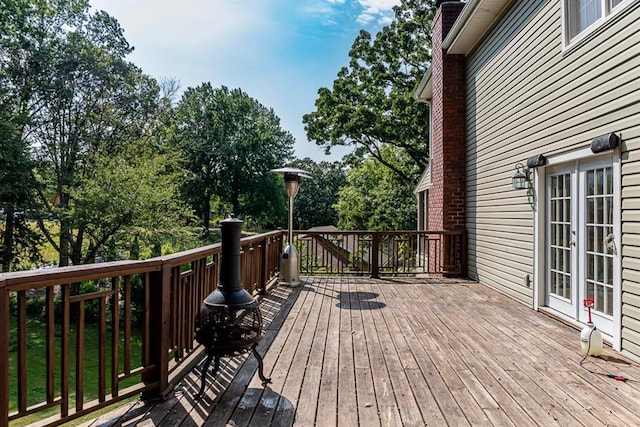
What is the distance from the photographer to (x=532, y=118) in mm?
5121

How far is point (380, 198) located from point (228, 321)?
53.1 feet

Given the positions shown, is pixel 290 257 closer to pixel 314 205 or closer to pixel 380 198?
pixel 380 198

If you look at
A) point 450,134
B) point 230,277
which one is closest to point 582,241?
point 230,277

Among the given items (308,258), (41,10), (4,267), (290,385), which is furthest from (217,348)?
(41,10)

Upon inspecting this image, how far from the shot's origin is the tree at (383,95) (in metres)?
16.0

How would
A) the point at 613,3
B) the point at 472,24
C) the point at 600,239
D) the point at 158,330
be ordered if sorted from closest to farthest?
1. the point at 158,330
2. the point at 613,3
3. the point at 600,239
4. the point at 472,24

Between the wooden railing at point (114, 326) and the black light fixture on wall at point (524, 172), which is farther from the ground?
the black light fixture on wall at point (524, 172)

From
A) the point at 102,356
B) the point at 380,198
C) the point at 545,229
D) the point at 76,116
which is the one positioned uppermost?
the point at 76,116

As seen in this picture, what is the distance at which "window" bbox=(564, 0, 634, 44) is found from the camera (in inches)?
145

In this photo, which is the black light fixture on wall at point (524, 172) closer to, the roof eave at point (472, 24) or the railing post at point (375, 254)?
the roof eave at point (472, 24)

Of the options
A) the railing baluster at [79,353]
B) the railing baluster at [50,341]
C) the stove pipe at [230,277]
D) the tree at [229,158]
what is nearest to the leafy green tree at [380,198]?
the tree at [229,158]

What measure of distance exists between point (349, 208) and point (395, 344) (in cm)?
1684

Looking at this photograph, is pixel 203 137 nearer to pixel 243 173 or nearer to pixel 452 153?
pixel 243 173

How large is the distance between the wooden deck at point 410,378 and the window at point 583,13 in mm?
3096
